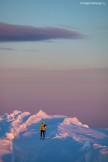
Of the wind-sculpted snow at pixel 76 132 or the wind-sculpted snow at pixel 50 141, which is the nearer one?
the wind-sculpted snow at pixel 50 141

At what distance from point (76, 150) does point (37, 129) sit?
14.1ft

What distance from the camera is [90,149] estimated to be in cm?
1856

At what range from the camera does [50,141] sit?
66.8ft

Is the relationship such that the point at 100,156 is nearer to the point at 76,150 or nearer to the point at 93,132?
the point at 76,150

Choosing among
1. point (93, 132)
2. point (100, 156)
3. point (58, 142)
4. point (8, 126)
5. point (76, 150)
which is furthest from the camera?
point (8, 126)

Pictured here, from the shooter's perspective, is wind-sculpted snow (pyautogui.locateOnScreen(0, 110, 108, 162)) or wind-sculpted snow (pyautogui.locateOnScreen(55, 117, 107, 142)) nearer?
wind-sculpted snow (pyautogui.locateOnScreen(0, 110, 108, 162))

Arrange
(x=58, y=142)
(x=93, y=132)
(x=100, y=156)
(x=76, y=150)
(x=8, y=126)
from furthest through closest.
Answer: (x=8, y=126) → (x=93, y=132) → (x=58, y=142) → (x=76, y=150) → (x=100, y=156)

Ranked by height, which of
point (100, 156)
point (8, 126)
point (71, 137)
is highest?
point (8, 126)

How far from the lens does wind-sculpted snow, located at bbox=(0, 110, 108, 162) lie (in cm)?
1892

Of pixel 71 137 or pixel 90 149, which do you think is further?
pixel 71 137

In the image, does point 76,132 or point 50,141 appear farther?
point 76,132

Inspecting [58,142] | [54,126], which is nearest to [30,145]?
[58,142]

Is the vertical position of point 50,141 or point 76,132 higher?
point 76,132

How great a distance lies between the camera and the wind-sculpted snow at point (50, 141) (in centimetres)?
1892
